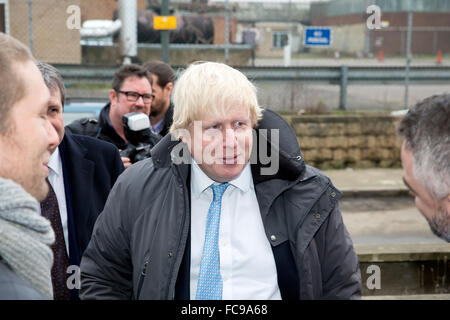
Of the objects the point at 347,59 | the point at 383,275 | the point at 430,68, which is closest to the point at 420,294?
the point at 383,275

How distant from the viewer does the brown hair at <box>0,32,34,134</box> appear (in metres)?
1.45

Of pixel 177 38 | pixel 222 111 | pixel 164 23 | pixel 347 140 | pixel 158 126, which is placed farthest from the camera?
pixel 177 38

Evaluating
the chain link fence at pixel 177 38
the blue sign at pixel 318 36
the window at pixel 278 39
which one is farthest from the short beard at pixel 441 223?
the window at pixel 278 39

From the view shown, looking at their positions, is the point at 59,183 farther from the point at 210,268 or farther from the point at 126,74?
the point at 126,74

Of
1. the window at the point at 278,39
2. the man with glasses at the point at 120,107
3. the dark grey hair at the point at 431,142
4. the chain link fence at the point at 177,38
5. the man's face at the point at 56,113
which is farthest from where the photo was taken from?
the window at the point at 278,39

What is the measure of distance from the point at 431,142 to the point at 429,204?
0.22 metres

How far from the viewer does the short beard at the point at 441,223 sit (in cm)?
188

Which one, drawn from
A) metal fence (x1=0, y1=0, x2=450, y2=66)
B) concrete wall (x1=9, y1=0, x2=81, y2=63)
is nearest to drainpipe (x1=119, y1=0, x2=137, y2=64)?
metal fence (x1=0, y1=0, x2=450, y2=66)

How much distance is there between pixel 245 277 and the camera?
2186 mm

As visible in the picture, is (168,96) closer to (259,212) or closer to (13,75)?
(259,212)

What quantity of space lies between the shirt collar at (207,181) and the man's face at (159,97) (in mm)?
2727

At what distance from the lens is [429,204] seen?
1916 millimetres

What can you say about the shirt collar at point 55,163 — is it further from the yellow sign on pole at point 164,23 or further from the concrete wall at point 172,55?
the concrete wall at point 172,55

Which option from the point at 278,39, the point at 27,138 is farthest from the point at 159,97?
the point at 278,39
